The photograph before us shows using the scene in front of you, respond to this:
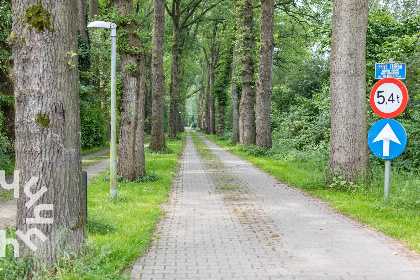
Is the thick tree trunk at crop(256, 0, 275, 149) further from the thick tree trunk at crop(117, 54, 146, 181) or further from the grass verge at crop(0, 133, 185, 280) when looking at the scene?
the grass verge at crop(0, 133, 185, 280)

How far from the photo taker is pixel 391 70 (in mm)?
8141

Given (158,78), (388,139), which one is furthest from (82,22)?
(388,139)

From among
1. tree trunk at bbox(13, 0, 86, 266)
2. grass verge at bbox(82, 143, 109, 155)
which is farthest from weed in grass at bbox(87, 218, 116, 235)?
grass verge at bbox(82, 143, 109, 155)

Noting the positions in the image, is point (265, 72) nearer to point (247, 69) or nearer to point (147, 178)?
point (247, 69)

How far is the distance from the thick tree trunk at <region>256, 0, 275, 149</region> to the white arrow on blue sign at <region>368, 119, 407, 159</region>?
12.7 meters

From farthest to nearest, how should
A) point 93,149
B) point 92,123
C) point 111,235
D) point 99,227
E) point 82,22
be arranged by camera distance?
point 92,123 < point 93,149 < point 82,22 < point 99,227 < point 111,235

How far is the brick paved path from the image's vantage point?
470 cm

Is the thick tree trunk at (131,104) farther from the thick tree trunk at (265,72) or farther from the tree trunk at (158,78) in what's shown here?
the thick tree trunk at (265,72)

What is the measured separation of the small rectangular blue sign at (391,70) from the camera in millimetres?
8047

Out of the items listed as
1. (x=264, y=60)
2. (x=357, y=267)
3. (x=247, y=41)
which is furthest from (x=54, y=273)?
(x=247, y=41)

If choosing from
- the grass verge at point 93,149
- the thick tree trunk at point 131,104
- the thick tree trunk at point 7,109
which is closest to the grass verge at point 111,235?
the thick tree trunk at point 131,104

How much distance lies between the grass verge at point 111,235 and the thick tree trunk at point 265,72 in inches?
407

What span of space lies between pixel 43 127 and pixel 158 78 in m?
16.9

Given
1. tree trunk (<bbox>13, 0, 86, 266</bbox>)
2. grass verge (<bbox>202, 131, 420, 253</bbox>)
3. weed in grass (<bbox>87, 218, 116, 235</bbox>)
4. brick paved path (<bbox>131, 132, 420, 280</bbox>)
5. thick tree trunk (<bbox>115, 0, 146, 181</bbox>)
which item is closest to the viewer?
tree trunk (<bbox>13, 0, 86, 266</bbox>)
